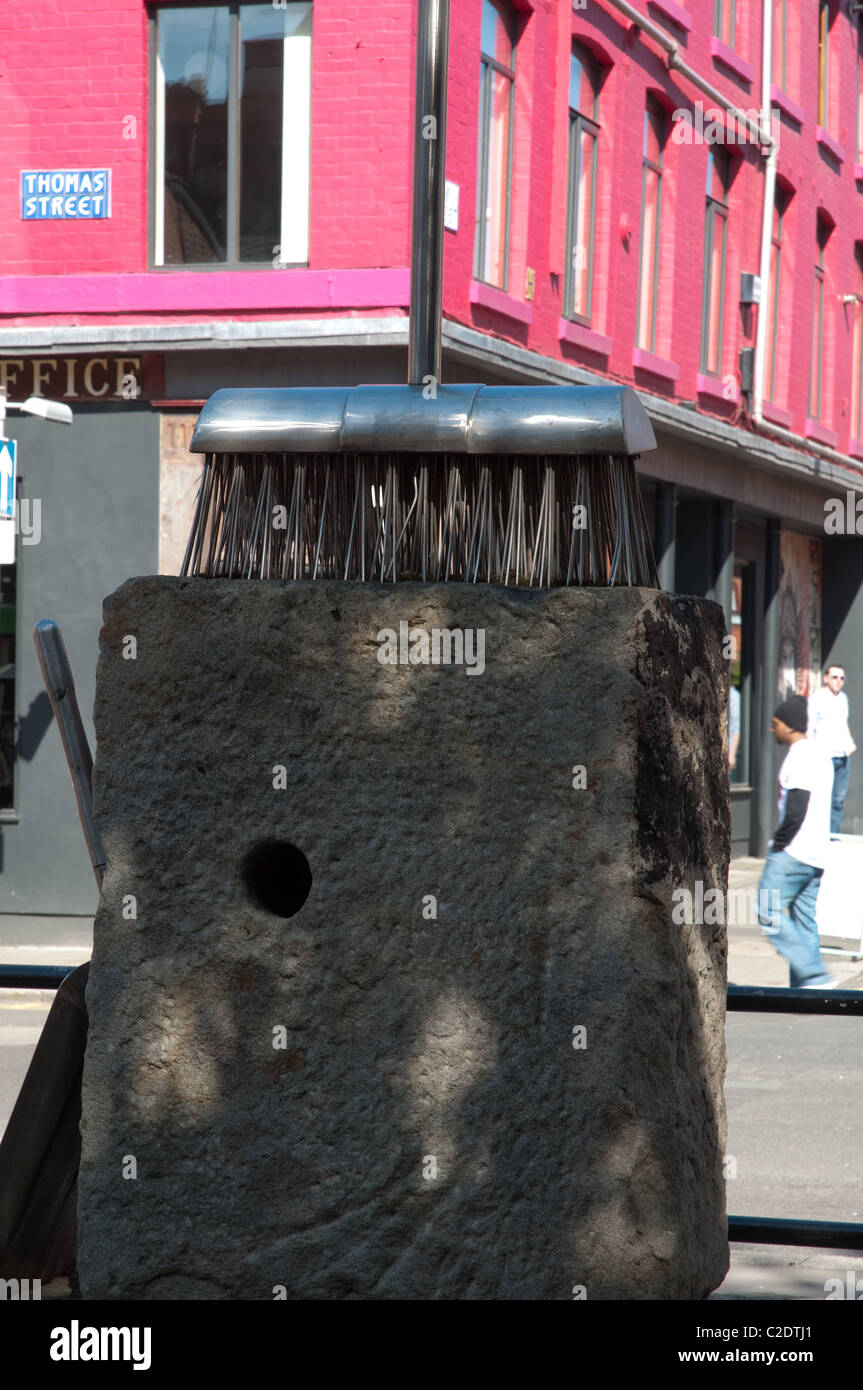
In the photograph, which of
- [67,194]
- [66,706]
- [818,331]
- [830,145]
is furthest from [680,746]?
[818,331]

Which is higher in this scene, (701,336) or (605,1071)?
(701,336)

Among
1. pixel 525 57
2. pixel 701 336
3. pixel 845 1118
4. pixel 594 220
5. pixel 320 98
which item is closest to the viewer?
pixel 845 1118

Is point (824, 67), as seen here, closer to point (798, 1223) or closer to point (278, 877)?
point (798, 1223)

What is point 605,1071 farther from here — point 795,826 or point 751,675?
point 751,675

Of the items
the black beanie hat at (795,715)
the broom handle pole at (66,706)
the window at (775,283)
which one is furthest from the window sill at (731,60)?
the broom handle pole at (66,706)

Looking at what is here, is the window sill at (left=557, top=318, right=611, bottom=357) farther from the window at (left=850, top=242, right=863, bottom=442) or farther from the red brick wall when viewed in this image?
the window at (left=850, top=242, right=863, bottom=442)

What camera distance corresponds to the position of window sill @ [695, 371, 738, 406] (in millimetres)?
18000

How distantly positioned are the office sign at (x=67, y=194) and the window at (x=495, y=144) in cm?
281

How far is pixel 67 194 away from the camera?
12836 mm

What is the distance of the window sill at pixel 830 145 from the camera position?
21.2m

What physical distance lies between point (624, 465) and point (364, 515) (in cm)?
43

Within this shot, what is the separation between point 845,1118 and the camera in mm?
7562

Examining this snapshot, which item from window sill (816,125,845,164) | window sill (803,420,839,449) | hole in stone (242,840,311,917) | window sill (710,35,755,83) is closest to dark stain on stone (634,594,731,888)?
hole in stone (242,840,311,917)

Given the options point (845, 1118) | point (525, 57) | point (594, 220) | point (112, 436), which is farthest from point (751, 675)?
point (845, 1118)
